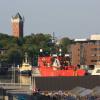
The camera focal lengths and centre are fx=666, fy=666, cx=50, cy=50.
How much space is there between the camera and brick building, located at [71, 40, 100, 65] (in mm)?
108012

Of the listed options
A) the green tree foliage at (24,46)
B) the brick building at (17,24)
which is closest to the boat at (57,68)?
the green tree foliage at (24,46)

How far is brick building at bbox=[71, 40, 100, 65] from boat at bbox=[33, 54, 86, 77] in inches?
1291

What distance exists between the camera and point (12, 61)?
123375 millimetres

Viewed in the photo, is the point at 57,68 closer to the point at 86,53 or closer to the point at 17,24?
the point at 86,53

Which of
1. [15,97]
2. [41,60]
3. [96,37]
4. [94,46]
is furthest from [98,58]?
[15,97]

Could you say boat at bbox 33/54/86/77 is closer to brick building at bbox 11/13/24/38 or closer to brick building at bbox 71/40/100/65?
brick building at bbox 71/40/100/65

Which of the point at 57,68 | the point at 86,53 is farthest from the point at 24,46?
the point at 57,68

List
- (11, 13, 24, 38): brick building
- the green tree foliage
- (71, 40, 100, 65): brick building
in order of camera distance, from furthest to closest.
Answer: (11, 13, 24, 38): brick building → the green tree foliage → (71, 40, 100, 65): brick building

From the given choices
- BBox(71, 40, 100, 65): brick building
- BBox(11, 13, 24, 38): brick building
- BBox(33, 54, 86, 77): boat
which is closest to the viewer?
BBox(33, 54, 86, 77): boat

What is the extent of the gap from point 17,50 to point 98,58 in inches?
1008

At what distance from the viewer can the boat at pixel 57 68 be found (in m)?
64.7

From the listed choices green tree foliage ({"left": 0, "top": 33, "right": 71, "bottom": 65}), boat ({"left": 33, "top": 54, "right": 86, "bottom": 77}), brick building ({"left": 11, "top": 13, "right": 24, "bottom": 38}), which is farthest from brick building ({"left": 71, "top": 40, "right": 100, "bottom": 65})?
brick building ({"left": 11, "top": 13, "right": 24, "bottom": 38})

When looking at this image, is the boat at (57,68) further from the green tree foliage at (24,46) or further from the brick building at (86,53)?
the green tree foliage at (24,46)

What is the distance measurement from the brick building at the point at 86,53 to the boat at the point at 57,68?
1291 inches
